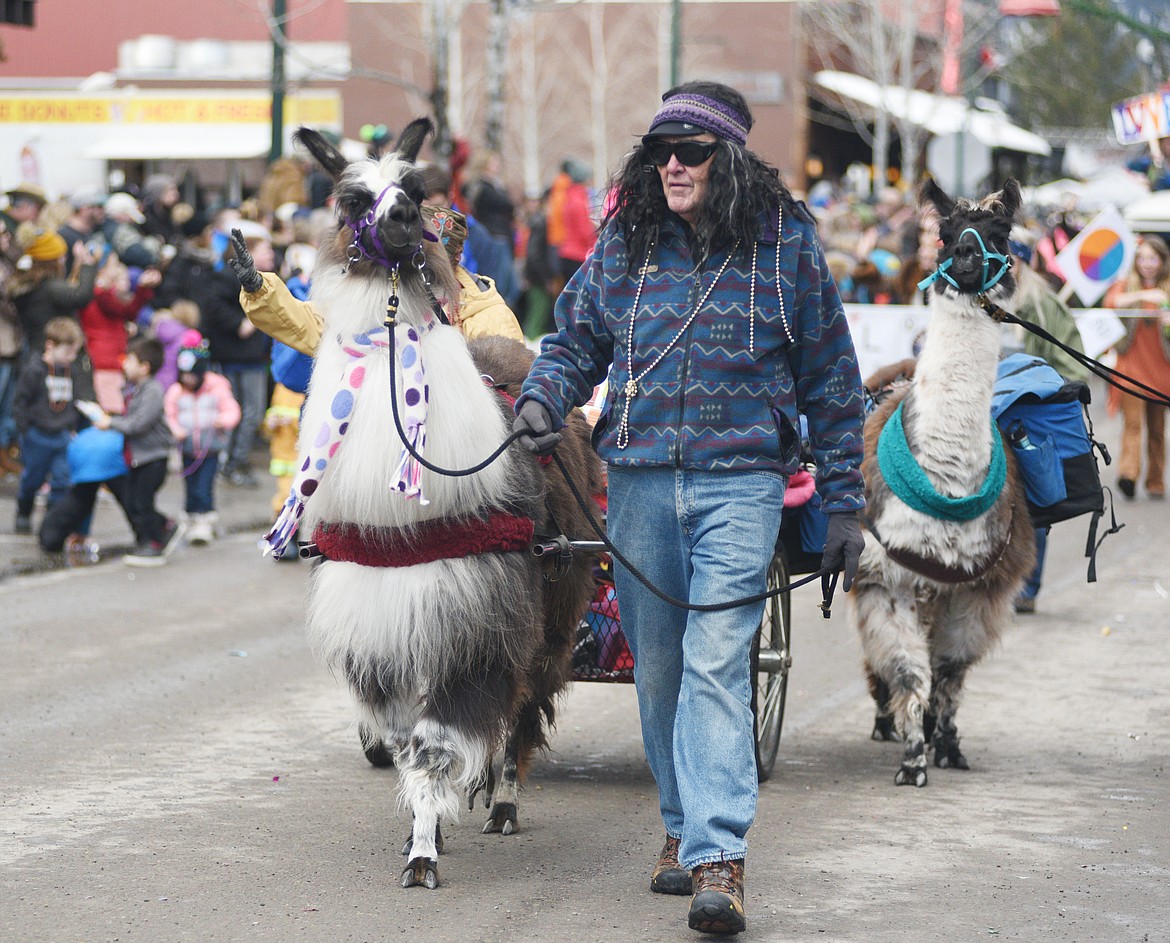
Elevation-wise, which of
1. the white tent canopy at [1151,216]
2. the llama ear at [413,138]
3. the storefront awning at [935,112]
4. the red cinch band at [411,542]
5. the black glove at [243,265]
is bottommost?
the red cinch band at [411,542]

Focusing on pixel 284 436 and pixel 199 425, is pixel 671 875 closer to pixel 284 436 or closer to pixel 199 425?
pixel 284 436

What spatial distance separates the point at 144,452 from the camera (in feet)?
35.4

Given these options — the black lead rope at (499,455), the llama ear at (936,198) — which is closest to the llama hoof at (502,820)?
the black lead rope at (499,455)

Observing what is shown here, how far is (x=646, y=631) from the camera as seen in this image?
4.64 metres

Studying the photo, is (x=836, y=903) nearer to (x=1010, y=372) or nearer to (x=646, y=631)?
(x=646, y=631)

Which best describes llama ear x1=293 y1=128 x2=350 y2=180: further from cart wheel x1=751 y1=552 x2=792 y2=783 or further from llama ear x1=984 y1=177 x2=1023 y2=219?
llama ear x1=984 y1=177 x2=1023 y2=219

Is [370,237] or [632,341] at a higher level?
[370,237]

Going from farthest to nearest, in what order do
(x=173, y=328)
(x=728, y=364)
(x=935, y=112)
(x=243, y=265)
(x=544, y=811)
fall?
(x=935, y=112), (x=173, y=328), (x=544, y=811), (x=243, y=265), (x=728, y=364)

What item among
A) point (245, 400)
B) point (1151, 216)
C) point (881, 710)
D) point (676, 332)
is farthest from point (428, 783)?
point (1151, 216)

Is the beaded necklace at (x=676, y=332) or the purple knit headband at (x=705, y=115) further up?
the purple knit headband at (x=705, y=115)

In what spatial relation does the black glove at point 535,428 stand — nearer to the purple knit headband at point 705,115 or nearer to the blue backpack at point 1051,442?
the purple knit headband at point 705,115

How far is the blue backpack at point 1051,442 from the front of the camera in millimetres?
6602

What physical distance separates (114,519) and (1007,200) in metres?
7.99

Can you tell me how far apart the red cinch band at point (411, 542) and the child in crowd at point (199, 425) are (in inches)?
267
